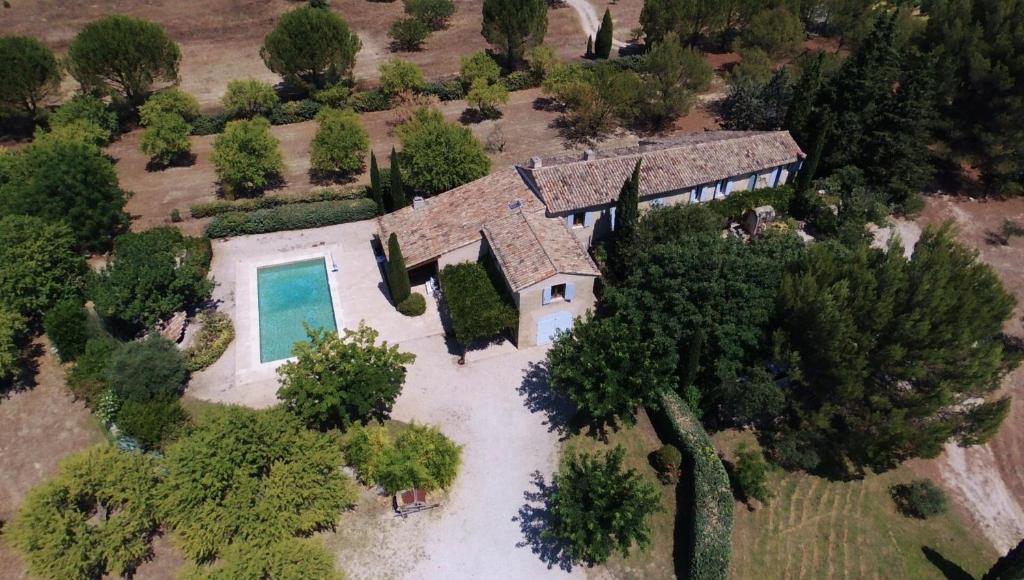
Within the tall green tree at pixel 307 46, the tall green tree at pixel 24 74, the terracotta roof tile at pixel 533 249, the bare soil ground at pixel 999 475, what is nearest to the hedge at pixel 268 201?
the terracotta roof tile at pixel 533 249

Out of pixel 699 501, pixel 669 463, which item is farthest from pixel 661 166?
pixel 699 501

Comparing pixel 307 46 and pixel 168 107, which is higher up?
pixel 307 46

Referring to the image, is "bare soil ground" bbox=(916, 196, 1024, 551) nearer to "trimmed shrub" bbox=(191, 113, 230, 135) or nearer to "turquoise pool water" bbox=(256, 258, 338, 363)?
"turquoise pool water" bbox=(256, 258, 338, 363)

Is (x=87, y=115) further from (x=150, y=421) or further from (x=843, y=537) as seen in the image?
(x=843, y=537)

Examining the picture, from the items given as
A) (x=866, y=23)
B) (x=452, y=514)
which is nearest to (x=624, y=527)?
(x=452, y=514)

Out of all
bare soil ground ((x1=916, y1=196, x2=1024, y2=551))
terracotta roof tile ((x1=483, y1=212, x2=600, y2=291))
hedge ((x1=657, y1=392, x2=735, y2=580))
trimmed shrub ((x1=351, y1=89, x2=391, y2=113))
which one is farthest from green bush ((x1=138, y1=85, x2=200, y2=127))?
bare soil ground ((x1=916, y1=196, x2=1024, y2=551))
